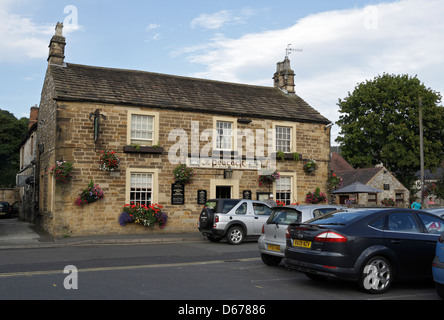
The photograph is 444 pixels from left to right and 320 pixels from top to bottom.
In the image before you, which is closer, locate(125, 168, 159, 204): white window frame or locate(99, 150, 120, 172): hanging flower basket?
locate(99, 150, 120, 172): hanging flower basket

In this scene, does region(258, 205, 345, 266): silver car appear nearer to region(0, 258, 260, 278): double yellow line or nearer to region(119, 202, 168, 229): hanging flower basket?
region(0, 258, 260, 278): double yellow line

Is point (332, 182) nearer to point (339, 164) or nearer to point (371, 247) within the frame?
point (371, 247)

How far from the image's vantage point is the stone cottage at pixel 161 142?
17891 millimetres

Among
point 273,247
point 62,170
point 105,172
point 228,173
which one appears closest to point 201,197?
point 228,173

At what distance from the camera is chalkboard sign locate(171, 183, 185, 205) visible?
63.9 ft

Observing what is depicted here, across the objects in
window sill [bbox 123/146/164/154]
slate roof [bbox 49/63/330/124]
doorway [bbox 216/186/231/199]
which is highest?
slate roof [bbox 49/63/330/124]

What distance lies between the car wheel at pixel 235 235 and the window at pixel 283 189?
22.2 ft

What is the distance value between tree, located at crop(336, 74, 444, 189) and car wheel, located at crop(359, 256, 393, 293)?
31662mm

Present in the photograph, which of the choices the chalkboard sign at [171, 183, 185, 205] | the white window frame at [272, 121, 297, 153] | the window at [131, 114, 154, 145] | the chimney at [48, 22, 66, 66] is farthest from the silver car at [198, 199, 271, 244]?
the chimney at [48, 22, 66, 66]

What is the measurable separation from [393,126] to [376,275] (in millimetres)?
32079

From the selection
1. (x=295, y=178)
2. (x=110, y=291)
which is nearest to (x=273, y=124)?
(x=295, y=178)

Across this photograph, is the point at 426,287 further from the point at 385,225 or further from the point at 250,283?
the point at 250,283

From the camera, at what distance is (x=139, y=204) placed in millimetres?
18812

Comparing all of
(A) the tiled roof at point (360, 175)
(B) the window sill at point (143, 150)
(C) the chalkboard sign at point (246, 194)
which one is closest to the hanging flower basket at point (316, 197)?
(C) the chalkboard sign at point (246, 194)
